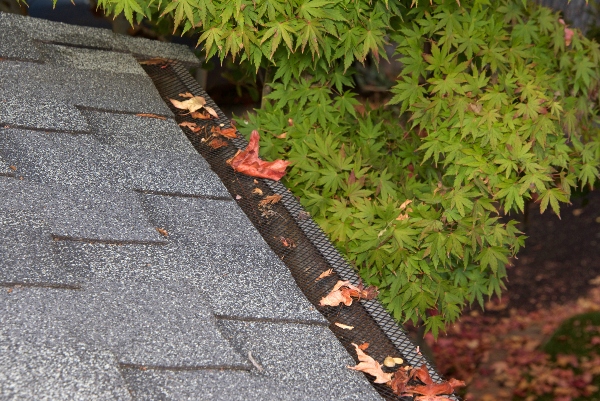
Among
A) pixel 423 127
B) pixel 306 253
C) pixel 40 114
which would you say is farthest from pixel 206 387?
pixel 423 127

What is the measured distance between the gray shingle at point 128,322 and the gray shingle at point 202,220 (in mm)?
272

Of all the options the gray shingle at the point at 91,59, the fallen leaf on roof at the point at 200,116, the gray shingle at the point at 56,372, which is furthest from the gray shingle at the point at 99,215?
the gray shingle at the point at 91,59

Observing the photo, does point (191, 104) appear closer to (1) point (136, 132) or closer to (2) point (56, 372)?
(1) point (136, 132)

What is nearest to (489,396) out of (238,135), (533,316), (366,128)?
(533,316)

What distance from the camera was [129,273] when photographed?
5.41ft

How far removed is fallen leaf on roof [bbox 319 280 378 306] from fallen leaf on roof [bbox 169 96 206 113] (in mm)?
933

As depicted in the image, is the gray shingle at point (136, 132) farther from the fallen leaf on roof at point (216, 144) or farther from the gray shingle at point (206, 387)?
the gray shingle at point (206, 387)

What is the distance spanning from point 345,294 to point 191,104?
100 centimetres

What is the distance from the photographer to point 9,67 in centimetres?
241

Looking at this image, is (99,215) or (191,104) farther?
(191,104)

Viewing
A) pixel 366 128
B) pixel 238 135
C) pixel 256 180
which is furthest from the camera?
pixel 366 128

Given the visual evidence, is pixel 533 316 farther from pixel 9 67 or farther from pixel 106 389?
pixel 106 389

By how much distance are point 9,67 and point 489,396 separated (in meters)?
4.91

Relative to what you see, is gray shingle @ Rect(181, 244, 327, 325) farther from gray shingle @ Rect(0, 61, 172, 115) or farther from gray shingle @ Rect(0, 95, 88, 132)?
gray shingle @ Rect(0, 61, 172, 115)
